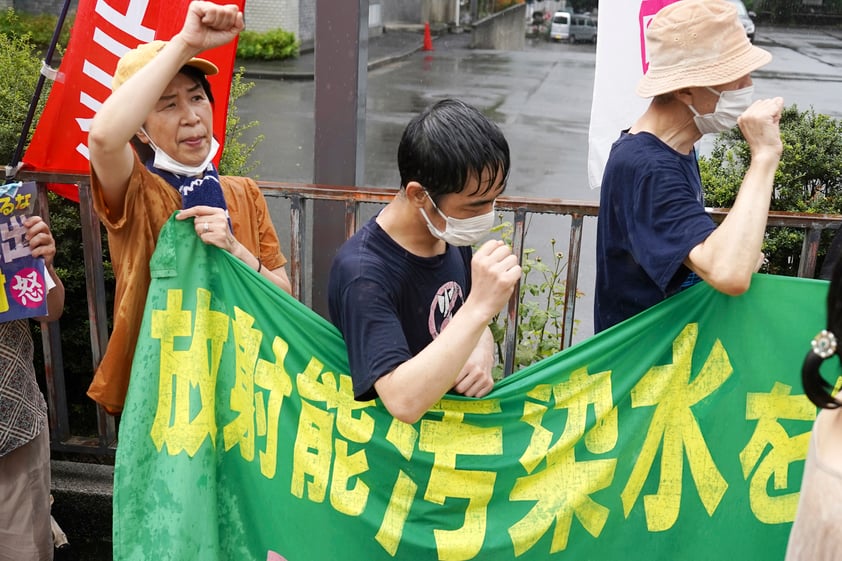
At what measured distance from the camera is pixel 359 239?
2168 millimetres

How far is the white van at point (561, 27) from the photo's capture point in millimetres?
35531

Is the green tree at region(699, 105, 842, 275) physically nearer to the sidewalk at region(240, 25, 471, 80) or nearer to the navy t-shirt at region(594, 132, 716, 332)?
the navy t-shirt at region(594, 132, 716, 332)

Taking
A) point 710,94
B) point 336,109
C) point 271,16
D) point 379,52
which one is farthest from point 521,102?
point 710,94

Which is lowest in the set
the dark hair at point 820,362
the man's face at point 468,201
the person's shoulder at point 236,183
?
the dark hair at point 820,362

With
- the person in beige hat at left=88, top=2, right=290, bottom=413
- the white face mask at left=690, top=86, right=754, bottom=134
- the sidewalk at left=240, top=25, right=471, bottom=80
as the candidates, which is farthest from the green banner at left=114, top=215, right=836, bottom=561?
the sidewalk at left=240, top=25, right=471, bottom=80

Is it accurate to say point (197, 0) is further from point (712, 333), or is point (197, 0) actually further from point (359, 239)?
point (712, 333)

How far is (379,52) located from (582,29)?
1174 centimetres

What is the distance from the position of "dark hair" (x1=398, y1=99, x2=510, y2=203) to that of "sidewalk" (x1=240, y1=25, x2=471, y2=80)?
42.8 feet

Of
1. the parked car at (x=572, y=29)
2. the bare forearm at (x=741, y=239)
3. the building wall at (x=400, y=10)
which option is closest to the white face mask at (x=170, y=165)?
the bare forearm at (x=741, y=239)

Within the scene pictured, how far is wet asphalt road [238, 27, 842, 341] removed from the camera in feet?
38.1

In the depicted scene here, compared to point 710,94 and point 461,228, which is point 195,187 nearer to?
point 461,228

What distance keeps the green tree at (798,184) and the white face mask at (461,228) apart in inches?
89.5

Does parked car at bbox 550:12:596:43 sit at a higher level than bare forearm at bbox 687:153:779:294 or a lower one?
higher

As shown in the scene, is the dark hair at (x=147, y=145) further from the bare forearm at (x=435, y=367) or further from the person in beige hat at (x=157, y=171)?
the bare forearm at (x=435, y=367)
